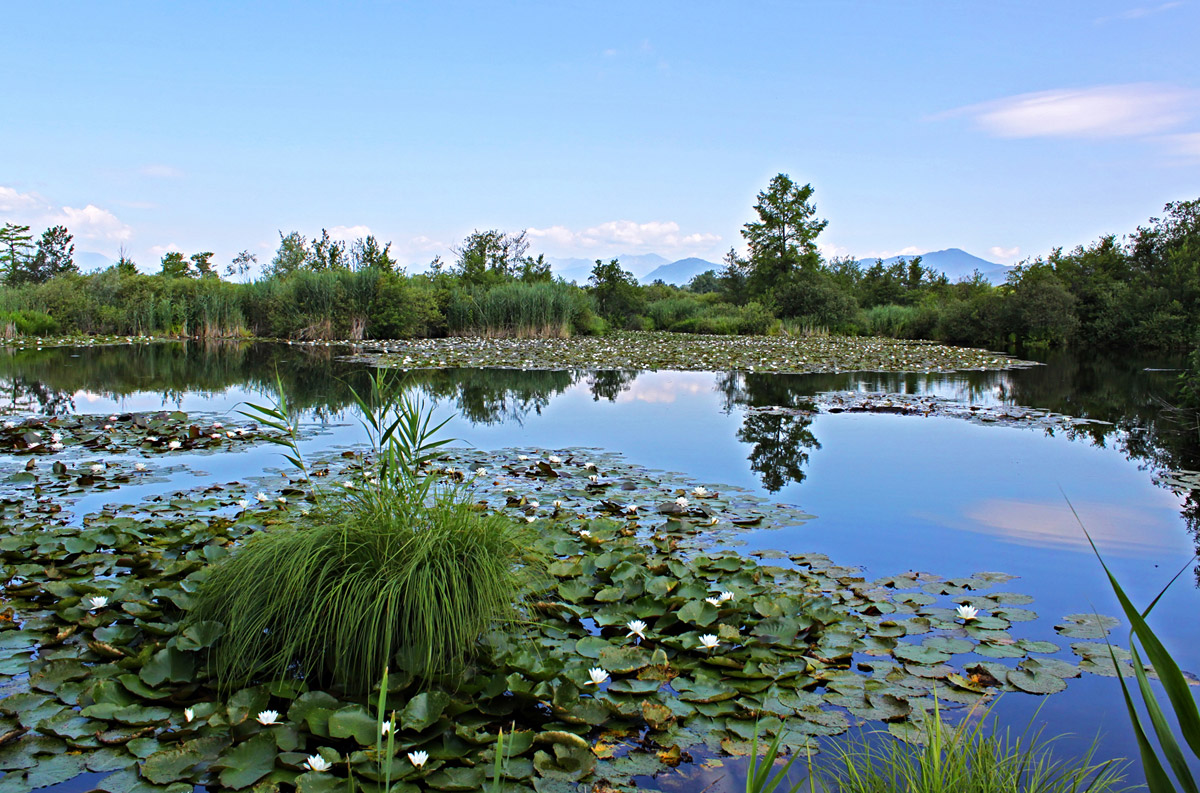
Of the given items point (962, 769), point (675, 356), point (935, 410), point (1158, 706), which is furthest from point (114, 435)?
point (675, 356)

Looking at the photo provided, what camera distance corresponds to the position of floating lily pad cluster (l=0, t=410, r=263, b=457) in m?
7.54

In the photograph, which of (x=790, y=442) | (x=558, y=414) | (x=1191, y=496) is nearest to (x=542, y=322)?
(x=558, y=414)

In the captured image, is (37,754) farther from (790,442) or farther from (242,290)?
(242,290)

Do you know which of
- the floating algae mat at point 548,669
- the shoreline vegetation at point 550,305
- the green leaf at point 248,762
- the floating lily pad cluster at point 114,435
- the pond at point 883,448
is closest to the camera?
the green leaf at point 248,762

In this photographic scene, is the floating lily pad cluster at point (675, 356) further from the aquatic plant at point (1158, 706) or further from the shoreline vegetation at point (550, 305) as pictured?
the aquatic plant at point (1158, 706)

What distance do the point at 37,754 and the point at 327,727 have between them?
0.99m

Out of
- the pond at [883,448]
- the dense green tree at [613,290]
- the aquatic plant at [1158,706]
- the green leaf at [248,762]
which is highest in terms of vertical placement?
the dense green tree at [613,290]

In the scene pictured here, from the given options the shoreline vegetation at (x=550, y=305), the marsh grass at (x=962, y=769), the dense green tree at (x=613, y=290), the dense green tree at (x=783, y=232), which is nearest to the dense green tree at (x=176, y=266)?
the shoreline vegetation at (x=550, y=305)

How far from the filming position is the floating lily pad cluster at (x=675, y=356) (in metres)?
18.8

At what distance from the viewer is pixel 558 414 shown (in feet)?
36.2

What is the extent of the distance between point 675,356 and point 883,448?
42.0 feet

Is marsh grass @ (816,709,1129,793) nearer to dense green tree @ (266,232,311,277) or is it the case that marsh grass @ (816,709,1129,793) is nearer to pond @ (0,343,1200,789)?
pond @ (0,343,1200,789)

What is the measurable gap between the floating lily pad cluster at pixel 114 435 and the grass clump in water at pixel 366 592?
5032 mm

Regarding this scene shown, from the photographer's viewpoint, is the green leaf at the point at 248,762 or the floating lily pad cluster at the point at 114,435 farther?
the floating lily pad cluster at the point at 114,435
